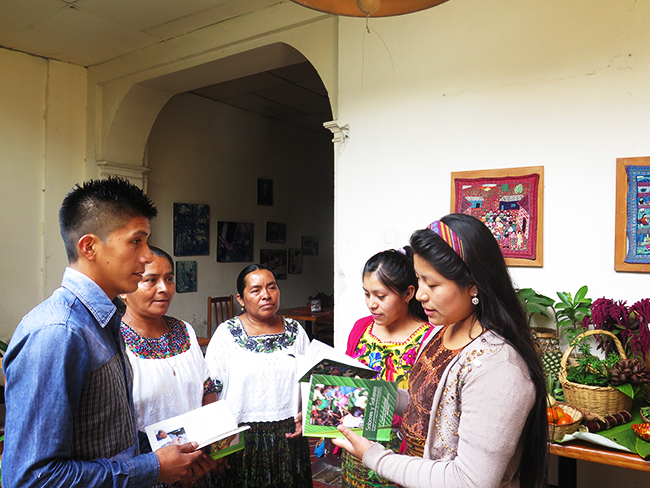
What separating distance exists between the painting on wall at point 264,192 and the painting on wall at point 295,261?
84 centimetres

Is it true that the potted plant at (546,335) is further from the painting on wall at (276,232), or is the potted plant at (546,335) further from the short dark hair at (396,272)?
the painting on wall at (276,232)

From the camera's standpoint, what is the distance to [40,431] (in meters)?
1.05

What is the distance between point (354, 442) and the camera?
4.40ft

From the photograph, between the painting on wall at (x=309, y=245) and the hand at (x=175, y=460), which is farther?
the painting on wall at (x=309, y=245)

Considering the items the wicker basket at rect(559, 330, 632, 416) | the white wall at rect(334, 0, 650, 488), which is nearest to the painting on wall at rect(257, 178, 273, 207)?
the white wall at rect(334, 0, 650, 488)

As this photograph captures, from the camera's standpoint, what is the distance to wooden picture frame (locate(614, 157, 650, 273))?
2.29 meters

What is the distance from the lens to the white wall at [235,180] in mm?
5473

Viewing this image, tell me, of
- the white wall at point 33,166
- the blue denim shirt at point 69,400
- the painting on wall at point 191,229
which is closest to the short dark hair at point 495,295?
the blue denim shirt at point 69,400

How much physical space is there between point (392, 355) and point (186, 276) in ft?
13.4

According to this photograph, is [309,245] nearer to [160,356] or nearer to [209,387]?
[209,387]

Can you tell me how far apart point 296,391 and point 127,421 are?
1072 millimetres

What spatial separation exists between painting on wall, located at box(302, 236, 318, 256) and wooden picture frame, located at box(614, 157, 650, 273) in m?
5.39

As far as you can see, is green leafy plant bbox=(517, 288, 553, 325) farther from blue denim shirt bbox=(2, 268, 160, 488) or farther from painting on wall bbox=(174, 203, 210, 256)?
painting on wall bbox=(174, 203, 210, 256)

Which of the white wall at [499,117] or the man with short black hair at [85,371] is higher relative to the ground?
the white wall at [499,117]
